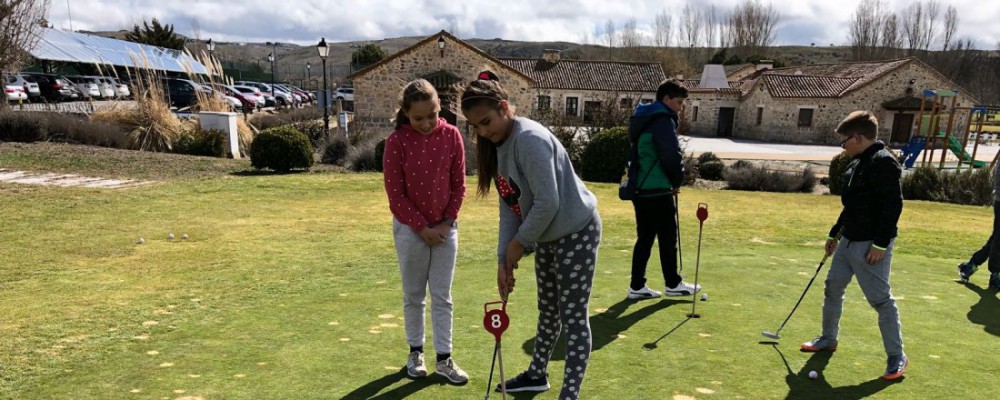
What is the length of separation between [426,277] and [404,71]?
2746 centimetres

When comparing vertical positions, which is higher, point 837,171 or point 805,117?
point 805,117

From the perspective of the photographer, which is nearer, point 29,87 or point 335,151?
point 335,151

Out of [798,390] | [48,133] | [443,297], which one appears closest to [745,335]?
[798,390]

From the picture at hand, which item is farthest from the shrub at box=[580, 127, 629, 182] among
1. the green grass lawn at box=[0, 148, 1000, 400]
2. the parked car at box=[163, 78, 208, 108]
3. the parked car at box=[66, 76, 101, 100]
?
the parked car at box=[66, 76, 101, 100]

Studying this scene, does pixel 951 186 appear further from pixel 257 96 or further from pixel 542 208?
pixel 257 96

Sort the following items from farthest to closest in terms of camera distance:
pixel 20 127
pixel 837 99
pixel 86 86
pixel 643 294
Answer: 1. pixel 837 99
2. pixel 86 86
3. pixel 20 127
4. pixel 643 294

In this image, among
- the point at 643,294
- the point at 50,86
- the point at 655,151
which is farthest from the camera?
the point at 50,86

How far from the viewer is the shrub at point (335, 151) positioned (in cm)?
1753

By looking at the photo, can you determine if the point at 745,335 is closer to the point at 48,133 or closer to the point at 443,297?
Answer: the point at 443,297

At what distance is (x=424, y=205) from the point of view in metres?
3.50

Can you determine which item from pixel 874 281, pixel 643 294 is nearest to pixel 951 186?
pixel 643 294

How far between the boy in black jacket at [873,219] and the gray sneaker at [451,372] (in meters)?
2.51

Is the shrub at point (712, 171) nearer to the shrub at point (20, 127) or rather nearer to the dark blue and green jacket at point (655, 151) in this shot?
the dark blue and green jacket at point (655, 151)

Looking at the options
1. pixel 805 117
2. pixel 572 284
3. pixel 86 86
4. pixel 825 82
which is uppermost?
pixel 825 82
